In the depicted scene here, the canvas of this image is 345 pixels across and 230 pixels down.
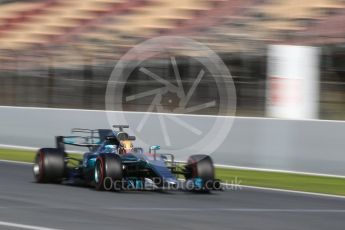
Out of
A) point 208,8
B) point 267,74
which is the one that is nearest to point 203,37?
point 208,8

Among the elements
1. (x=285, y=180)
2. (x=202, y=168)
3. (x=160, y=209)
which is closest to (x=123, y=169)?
(x=202, y=168)

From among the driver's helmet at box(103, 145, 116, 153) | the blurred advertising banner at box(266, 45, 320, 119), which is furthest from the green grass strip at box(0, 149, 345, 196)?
the driver's helmet at box(103, 145, 116, 153)

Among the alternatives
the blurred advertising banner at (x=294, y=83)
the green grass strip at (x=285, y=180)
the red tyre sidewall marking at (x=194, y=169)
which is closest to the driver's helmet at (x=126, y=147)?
the red tyre sidewall marking at (x=194, y=169)

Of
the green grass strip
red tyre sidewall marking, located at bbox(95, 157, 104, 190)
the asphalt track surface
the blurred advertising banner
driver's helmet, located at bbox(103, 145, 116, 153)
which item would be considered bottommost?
the green grass strip

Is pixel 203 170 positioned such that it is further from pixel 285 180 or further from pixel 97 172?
pixel 285 180

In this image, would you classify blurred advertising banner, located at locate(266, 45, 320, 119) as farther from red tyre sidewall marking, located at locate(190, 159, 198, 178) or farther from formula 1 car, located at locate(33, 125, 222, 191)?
red tyre sidewall marking, located at locate(190, 159, 198, 178)

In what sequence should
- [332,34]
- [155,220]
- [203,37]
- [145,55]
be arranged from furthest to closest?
[203,37] < [145,55] < [332,34] < [155,220]

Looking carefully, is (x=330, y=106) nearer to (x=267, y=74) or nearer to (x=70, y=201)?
(x=267, y=74)

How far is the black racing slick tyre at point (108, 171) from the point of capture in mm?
Answer: 10953

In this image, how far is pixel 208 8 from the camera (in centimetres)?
2634

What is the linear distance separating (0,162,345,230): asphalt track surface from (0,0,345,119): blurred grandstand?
5.35 meters

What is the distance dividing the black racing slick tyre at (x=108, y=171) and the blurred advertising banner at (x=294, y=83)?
17.6 ft

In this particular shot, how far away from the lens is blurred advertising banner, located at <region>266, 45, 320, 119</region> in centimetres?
1568

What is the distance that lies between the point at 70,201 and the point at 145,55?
11.7 meters
